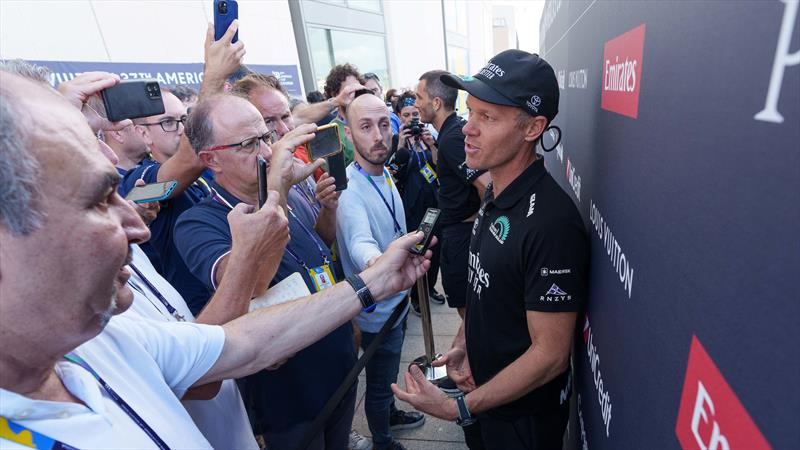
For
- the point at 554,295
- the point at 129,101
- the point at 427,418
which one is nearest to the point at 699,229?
the point at 554,295

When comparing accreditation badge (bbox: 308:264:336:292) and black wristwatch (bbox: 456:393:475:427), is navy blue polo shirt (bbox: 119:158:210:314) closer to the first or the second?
accreditation badge (bbox: 308:264:336:292)

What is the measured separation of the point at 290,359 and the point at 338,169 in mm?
1128

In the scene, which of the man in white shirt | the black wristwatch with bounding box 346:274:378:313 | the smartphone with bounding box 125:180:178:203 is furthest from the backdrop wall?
the smartphone with bounding box 125:180:178:203

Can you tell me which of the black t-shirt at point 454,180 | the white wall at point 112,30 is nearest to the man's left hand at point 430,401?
the black t-shirt at point 454,180

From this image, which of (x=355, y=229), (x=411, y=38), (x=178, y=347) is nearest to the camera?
(x=178, y=347)

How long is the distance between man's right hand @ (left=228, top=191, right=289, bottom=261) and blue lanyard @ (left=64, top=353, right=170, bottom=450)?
59 centimetres

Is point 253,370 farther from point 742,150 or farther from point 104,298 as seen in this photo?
point 742,150

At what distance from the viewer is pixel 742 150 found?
1.91 feet

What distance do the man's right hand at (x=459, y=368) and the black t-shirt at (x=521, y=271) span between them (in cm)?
10

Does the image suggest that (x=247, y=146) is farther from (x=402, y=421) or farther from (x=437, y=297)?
(x=437, y=297)

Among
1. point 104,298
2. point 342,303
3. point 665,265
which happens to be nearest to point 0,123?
point 104,298

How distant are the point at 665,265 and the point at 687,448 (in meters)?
0.36

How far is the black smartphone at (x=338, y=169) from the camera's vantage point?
7.69 feet

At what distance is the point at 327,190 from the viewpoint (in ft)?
7.64
